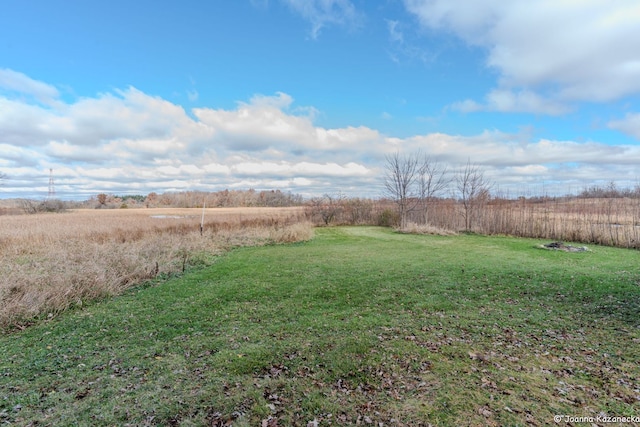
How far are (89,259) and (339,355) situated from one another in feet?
27.7

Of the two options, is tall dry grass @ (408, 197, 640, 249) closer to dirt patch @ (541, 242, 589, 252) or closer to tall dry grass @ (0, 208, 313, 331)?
dirt patch @ (541, 242, 589, 252)

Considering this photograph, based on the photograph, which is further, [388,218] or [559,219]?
[388,218]

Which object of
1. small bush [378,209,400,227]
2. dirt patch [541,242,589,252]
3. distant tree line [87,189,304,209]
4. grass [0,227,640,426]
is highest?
distant tree line [87,189,304,209]

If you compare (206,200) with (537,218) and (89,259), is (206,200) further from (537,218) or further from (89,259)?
(537,218)

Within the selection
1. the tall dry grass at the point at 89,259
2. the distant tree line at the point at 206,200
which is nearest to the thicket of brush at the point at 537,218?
the tall dry grass at the point at 89,259

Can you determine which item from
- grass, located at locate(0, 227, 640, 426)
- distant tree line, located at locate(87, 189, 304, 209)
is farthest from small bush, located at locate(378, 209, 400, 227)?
distant tree line, located at locate(87, 189, 304, 209)

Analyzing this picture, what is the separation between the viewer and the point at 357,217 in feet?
81.8

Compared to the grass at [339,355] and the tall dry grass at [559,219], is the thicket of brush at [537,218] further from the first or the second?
the grass at [339,355]

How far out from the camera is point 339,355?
371 centimetres

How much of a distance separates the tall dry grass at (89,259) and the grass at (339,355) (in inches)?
17.9

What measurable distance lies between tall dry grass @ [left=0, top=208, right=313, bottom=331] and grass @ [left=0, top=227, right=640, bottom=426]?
1.49 ft

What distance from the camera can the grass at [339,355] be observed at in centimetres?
275

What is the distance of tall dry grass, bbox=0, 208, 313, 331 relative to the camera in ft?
18.1

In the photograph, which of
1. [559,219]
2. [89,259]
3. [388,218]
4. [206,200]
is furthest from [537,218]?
[206,200]
